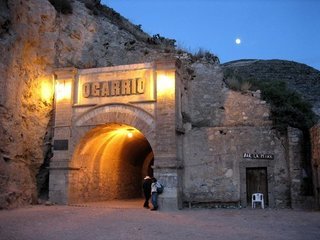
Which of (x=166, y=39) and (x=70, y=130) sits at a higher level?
(x=166, y=39)

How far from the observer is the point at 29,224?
977cm

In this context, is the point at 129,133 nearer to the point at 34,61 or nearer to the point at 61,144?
the point at 61,144

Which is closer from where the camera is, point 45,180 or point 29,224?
point 29,224

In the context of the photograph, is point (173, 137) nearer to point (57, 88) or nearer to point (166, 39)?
point (57, 88)

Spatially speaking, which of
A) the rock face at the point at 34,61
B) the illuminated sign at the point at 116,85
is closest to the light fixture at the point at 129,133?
the illuminated sign at the point at 116,85

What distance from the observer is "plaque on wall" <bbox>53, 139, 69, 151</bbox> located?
15.8 meters

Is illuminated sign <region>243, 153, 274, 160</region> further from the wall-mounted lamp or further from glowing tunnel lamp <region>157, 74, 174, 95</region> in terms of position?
the wall-mounted lamp

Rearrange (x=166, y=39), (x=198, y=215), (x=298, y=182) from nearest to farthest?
(x=198, y=215), (x=298, y=182), (x=166, y=39)

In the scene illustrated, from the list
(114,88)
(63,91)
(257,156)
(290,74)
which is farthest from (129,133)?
(290,74)

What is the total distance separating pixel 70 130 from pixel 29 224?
21.3ft

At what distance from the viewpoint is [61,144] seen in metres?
15.8

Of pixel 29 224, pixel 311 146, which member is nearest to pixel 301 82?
pixel 311 146

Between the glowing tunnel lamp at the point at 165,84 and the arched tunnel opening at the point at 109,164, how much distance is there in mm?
2386

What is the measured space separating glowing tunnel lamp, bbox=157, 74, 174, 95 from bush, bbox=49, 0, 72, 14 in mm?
7413
